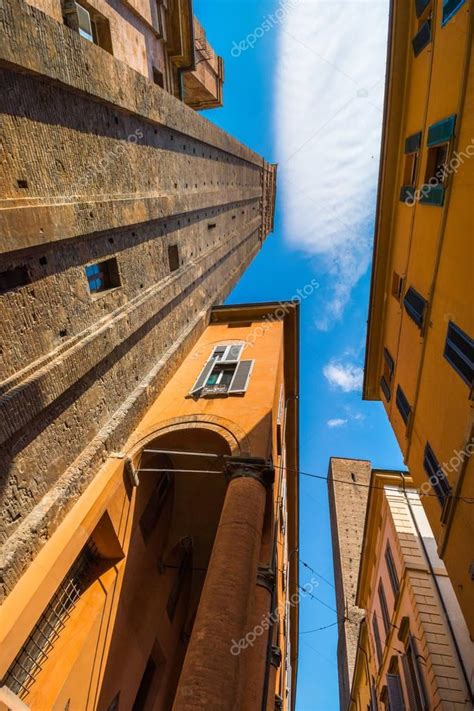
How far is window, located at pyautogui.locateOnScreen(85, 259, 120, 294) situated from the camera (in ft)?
26.6

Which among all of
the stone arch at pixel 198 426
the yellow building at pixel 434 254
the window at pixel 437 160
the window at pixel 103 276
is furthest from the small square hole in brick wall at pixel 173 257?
the window at pixel 437 160

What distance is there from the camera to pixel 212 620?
16.6ft

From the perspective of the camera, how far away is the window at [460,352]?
557 cm

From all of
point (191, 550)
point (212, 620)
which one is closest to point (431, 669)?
point (212, 620)

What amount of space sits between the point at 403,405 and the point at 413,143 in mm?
5893

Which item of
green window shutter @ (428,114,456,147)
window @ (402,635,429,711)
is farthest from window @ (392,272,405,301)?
window @ (402,635,429,711)

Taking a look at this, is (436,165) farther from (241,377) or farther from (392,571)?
(392,571)

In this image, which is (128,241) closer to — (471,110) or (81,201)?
(81,201)

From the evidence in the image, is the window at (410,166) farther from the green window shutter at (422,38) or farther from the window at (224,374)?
the window at (224,374)

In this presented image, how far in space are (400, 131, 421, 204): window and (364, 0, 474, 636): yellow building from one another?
2 centimetres

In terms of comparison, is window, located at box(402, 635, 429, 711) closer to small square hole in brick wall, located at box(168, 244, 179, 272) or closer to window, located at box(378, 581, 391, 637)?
window, located at box(378, 581, 391, 637)

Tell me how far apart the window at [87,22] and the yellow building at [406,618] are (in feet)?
46.9

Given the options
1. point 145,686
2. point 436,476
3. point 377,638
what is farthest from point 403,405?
point 145,686

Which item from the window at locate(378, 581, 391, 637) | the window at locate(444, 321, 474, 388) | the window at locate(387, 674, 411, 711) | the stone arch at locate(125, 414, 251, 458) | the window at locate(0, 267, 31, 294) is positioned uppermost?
the window at locate(444, 321, 474, 388)
